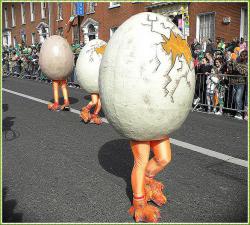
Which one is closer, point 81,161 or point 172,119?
point 172,119

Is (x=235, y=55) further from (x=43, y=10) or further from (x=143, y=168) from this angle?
(x=43, y=10)

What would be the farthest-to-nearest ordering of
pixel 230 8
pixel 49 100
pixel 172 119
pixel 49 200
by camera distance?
pixel 230 8, pixel 49 100, pixel 49 200, pixel 172 119

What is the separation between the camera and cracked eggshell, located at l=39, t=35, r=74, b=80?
791 centimetres

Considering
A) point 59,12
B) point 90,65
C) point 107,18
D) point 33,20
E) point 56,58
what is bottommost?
point 90,65

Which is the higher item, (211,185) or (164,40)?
(164,40)

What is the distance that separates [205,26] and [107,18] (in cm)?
863

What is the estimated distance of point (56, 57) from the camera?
7910mm

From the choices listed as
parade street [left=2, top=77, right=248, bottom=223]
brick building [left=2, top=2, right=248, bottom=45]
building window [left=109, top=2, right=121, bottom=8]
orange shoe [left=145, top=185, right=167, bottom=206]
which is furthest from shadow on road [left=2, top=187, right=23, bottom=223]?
building window [left=109, top=2, right=121, bottom=8]

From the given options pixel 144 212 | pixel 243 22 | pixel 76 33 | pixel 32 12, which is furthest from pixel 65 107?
pixel 32 12

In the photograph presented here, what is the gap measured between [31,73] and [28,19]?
55.4ft

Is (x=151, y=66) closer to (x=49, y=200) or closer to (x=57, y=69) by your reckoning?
(x=49, y=200)

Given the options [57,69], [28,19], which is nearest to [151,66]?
[57,69]

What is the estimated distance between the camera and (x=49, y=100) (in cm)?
1070

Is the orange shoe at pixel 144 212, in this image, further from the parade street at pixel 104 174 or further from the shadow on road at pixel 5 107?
the shadow on road at pixel 5 107
